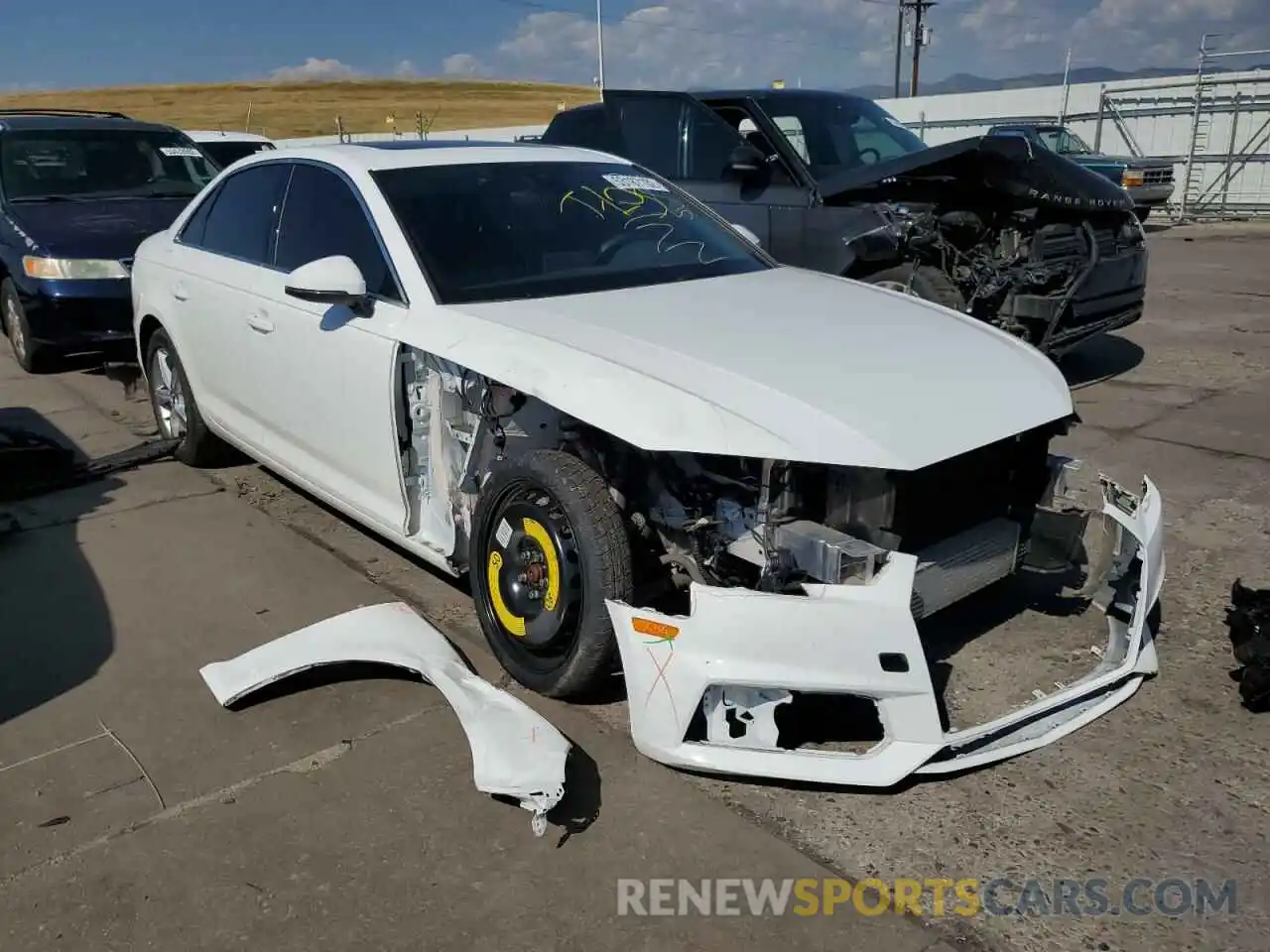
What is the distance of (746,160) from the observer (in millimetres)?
6586

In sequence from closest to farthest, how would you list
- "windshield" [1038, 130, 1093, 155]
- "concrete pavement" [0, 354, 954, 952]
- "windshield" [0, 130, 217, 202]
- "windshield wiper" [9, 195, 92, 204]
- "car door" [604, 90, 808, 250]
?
"concrete pavement" [0, 354, 954, 952], "car door" [604, 90, 808, 250], "windshield wiper" [9, 195, 92, 204], "windshield" [0, 130, 217, 202], "windshield" [1038, 130, 1093, 155]

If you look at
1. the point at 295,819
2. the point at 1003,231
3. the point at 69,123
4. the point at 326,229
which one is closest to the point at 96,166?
the point at 69,123

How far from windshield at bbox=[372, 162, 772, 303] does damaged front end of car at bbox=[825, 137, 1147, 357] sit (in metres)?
2.30

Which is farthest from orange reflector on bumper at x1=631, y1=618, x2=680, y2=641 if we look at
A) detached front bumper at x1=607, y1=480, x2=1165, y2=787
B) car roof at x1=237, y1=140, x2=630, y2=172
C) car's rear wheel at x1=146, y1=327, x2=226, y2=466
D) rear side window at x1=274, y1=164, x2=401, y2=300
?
car's rear wheel at x1=146, y1=327, x2=226, y2=466

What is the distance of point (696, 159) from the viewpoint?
7117mm

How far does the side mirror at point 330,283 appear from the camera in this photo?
138 inches

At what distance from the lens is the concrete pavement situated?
92.7 inches

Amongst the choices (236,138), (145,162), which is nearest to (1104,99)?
(236,138)

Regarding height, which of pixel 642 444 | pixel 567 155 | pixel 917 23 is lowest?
pixel 642 444

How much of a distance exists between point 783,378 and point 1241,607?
1.85 m

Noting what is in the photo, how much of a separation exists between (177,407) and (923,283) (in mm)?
4341

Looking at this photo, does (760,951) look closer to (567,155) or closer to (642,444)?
(642,444)

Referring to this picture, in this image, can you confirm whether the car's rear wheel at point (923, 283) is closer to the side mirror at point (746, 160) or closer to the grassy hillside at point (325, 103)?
the side mirror at point (746, 160)

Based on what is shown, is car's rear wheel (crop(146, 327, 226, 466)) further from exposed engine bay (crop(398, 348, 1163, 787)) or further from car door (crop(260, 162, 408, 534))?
exposed engine bay (crop(398, 348, 1163, 787))
